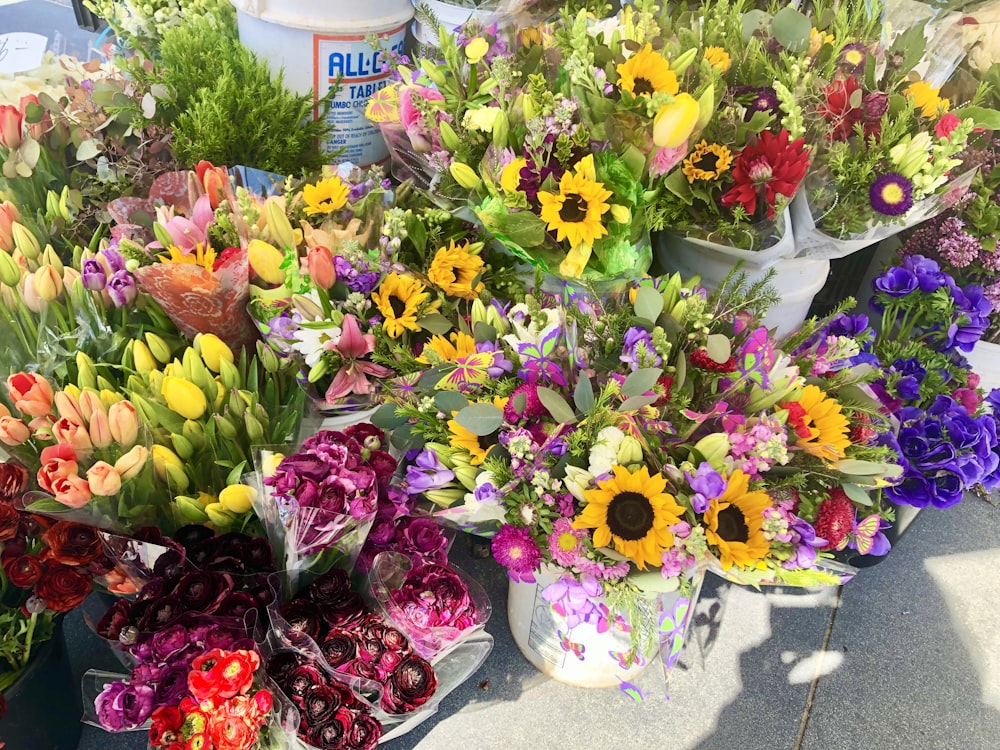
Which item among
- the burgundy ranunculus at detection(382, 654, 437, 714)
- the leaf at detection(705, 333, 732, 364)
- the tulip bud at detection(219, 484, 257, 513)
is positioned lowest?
the burgundy ranunculus at detection(382, 654, 437, 714)

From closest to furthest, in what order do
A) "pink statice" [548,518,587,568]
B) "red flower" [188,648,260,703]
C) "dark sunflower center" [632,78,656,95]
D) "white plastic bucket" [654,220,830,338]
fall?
"red flower" [188,648,260,703]
"pink statice" [548,518,587,568]
"dark sunflower center" [632,78,656,95]
"white plastic bucket" [654,220,830,338]

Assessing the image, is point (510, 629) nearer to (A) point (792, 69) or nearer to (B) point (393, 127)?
(B) point (393, 127)

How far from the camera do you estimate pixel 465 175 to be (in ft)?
3.64

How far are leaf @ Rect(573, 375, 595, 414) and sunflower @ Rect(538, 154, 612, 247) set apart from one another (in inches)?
10.0

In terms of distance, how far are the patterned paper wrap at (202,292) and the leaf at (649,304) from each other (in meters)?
0.58

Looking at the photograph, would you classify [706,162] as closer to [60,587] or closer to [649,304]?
[649,304]

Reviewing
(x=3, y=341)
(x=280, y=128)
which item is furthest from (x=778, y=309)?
(x=3, y=341)

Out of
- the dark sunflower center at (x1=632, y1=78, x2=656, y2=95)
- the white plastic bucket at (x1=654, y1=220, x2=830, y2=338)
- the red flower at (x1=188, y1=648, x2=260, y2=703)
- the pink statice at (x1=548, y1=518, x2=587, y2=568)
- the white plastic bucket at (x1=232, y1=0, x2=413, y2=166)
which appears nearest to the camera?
the red flower at (x1=188, y1=648, x2=260, y2=703)

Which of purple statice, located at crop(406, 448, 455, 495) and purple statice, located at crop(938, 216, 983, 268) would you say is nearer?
purple statice, located at crop(406, 448, 455, 495)

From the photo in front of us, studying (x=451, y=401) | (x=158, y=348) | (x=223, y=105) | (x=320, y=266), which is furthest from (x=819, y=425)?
(x=223, y=105)

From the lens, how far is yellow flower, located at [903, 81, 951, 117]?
1099 mm

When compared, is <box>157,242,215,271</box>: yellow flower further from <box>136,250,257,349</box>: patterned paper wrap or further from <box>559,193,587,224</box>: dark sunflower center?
<box>559,193,587,224</box>: dark sunflower center

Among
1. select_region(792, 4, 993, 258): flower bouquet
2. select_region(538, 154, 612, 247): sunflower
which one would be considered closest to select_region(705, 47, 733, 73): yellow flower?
select_region(792, 4, 993, 258): flower bouquet

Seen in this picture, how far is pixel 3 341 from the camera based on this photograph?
41.2 inches
